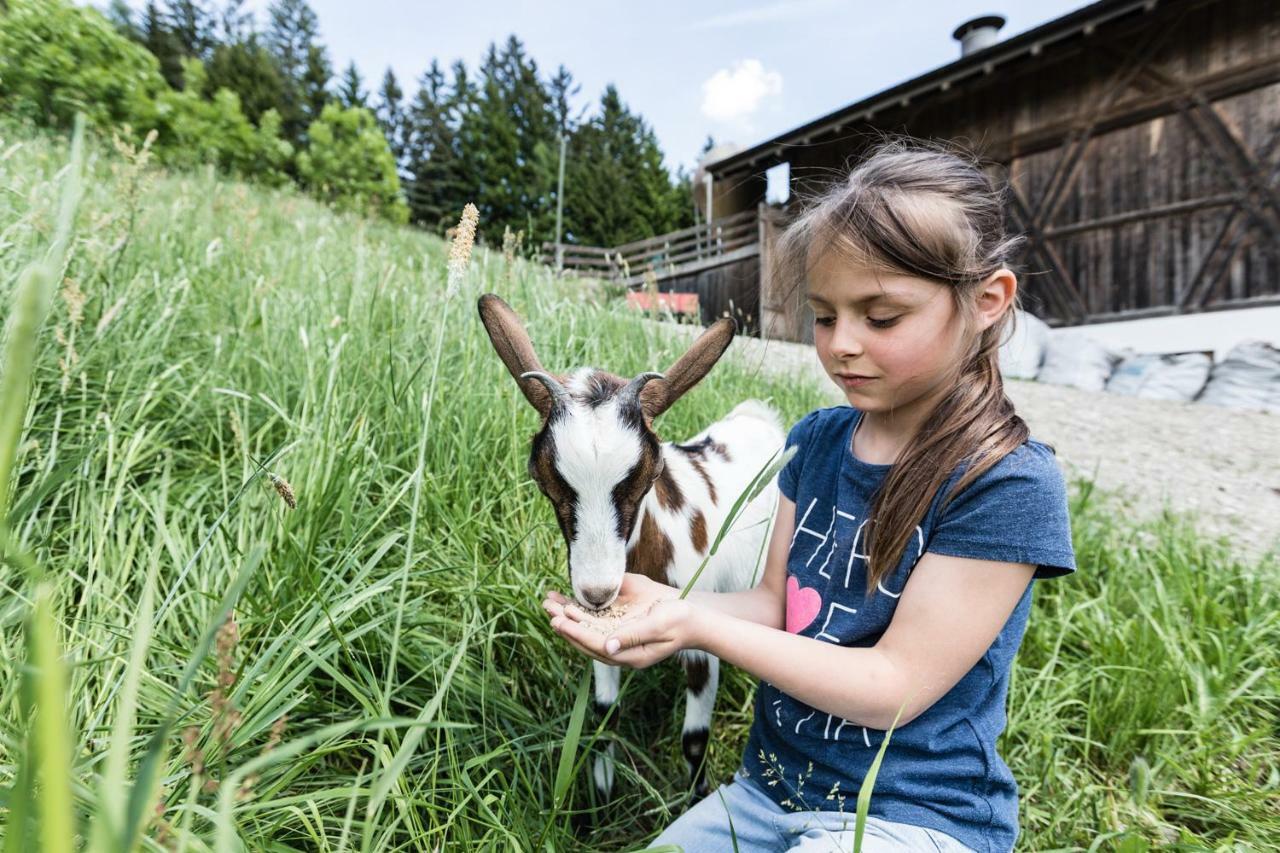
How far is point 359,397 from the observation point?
235 cm

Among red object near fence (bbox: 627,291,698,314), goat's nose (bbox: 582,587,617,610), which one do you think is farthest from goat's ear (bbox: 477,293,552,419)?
red object near fence (bbox: 627,291,698,314)

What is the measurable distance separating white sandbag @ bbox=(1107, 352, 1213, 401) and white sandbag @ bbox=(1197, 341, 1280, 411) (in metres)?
0.15

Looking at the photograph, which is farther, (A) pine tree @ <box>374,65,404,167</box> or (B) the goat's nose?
(A) pine tree @ <box>374,65,404,167</box>

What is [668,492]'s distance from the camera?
1.81 m

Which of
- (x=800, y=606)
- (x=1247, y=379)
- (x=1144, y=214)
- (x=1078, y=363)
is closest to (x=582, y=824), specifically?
(x=800, y=606)

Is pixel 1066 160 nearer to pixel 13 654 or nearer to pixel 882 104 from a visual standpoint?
pixel 882 104

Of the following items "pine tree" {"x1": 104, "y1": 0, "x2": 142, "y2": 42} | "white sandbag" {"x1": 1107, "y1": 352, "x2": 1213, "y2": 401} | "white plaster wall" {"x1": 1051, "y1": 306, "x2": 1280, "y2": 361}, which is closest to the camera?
"white sandbag" {"x1": 1107, "y1": 352, "x2": 1213, "y2": 401}

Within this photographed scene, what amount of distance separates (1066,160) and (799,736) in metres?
10.7

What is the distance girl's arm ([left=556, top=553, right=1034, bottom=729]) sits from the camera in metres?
1.10

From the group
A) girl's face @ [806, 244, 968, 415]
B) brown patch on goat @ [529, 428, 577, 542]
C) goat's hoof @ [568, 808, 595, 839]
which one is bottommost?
goat's hoof @ [568, 808, 595, 839]

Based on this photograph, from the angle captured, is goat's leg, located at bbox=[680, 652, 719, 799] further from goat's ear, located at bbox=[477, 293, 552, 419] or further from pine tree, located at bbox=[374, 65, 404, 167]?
pine tree, located at bbox=[374, 65, 404, 167]

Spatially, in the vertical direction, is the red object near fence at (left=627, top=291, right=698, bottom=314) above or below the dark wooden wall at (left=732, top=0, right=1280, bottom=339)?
below

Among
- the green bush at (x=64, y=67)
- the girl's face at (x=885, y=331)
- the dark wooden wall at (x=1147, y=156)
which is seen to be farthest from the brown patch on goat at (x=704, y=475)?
the green bush at (x=64, y=67)

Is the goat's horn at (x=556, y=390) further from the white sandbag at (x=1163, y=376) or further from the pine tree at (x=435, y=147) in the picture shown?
the pine tree at (x=435, y=147)
